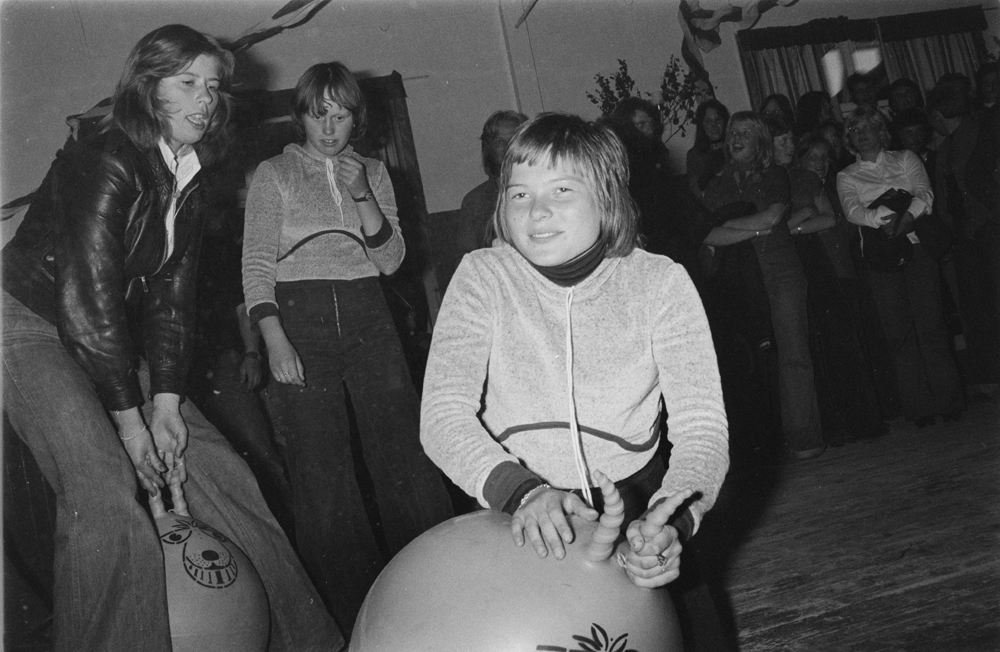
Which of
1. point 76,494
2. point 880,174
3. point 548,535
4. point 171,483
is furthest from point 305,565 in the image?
point 880,174

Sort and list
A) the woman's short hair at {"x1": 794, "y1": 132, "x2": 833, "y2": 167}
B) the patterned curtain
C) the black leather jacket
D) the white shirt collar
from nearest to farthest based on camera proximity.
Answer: the black leather jacket < the white shirt collar < the woman's short hair at {"x1": 794, "y1": 132, "x2": 833, "y2": 167} < the patterned curtain

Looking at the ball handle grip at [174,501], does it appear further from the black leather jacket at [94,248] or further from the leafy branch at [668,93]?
the leafy branch at [668,93]

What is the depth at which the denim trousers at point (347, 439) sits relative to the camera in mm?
2402

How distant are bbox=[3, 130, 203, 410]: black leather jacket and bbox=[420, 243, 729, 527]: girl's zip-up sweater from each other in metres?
0.97

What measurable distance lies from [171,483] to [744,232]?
2.99 metres

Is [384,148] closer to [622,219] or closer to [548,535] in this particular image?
[622,219]

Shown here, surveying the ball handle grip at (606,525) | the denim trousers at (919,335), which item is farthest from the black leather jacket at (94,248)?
the denim trousers at (919,335)

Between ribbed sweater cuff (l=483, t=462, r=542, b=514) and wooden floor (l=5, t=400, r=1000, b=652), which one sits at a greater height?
ribbed sweater cuff (l=483, t=462, r=542, b=514)

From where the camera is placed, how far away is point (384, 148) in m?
5.15

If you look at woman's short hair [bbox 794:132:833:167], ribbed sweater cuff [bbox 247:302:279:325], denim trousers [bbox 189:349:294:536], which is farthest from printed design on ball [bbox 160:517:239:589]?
woman's short hair [bbox 794:132:833:167]

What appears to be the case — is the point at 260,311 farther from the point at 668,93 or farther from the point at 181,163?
the point at 668,93

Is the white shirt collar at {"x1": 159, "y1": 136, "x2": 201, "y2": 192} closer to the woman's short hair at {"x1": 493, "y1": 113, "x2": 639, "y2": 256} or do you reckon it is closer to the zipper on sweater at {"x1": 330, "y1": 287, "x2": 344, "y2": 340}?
the zipper on sweater at {"x1": 330, "y1": 287, "x2": 344, "y2": 340}

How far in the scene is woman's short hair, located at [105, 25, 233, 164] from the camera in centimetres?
213

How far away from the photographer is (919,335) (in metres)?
4.51
